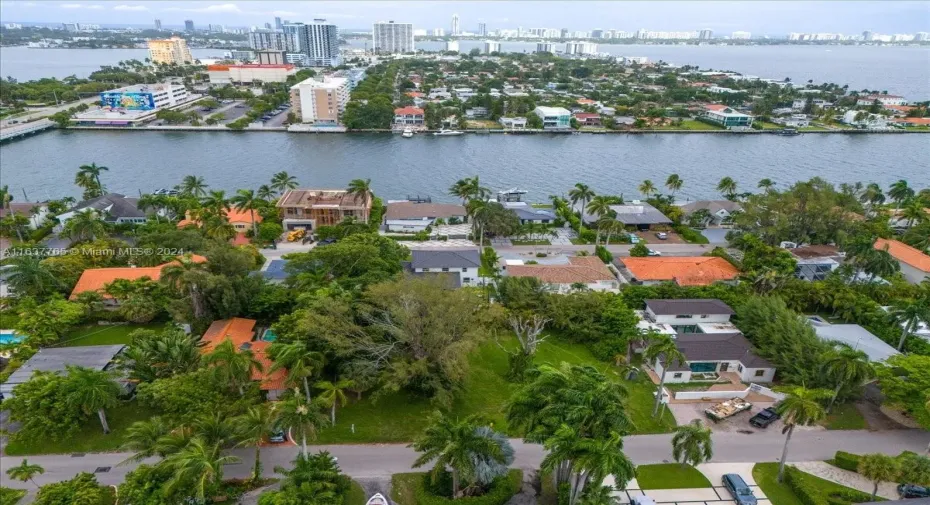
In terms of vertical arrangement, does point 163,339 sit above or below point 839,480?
above

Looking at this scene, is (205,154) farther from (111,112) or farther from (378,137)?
(111,112)

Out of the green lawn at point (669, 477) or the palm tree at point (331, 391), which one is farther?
the palm tree at point (331, 391)

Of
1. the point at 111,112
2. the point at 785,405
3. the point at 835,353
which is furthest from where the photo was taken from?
the point at 111,112

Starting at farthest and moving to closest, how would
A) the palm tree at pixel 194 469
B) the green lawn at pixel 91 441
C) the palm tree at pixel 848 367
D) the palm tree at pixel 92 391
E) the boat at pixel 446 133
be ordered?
the boat at pixel 446 133
the palm tree at pixel 848 367
the green lawn at pixel 91 441
the palm tree at pixel 92 391
the palm tree at pixel 194 469

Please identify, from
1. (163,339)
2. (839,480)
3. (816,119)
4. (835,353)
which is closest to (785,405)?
(839,480)

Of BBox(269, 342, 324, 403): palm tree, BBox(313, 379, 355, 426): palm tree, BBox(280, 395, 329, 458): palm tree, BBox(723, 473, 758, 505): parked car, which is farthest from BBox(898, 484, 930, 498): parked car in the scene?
BBox(269, 342, 324, 403): palm tree

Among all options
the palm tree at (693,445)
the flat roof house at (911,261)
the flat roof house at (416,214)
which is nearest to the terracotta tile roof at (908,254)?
the flat roof house at (911,261)

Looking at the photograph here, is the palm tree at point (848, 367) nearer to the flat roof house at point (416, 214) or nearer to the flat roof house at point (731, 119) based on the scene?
the flat roof house at point (416, 214)
